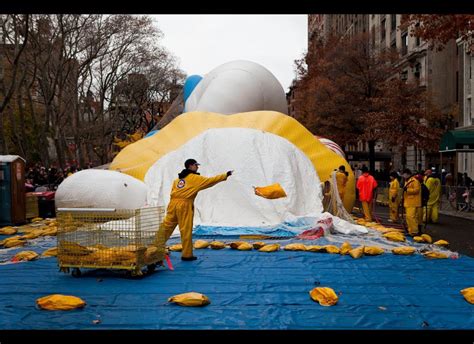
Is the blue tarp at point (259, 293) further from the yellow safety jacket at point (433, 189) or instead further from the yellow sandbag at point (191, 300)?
the yellow safety jacket at point (433, 189)

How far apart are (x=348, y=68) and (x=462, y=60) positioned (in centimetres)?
678

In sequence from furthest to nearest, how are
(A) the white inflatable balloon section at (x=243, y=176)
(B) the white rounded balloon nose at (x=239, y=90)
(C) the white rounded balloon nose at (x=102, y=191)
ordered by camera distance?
1. (B) the white rounded balloon nose at (x=239, y=90)
2. (C) the white rounded balloon nose at (x=102, y=191)
3. (A) the white inflatable balloon section at (x=243, y=176)

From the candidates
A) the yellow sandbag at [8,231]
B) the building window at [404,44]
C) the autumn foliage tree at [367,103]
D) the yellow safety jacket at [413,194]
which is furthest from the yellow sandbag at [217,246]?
the building window at [404,44]

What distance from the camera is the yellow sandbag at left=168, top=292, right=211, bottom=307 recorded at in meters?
6.68

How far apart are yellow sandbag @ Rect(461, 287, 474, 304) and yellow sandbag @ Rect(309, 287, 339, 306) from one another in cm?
147

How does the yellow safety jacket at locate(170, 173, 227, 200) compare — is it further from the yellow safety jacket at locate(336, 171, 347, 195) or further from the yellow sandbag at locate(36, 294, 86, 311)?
the yellow safety jacket at locate(336, 171, 347, 195)

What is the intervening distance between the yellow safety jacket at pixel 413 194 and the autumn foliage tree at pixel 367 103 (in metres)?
20.3

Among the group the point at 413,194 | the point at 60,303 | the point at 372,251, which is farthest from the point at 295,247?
the point at 60,303

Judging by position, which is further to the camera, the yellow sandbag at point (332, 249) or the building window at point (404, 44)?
the building window at point (404, 44)

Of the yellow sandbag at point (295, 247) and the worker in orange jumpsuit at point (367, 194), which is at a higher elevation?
the worker in orange jumpsuit at point (367, 194)

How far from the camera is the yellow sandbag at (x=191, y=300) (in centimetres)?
668

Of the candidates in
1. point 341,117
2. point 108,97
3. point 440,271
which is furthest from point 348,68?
point 440,271

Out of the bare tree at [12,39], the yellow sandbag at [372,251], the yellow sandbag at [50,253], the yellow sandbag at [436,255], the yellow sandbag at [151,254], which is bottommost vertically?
the yellow sandbag at [436,255]
